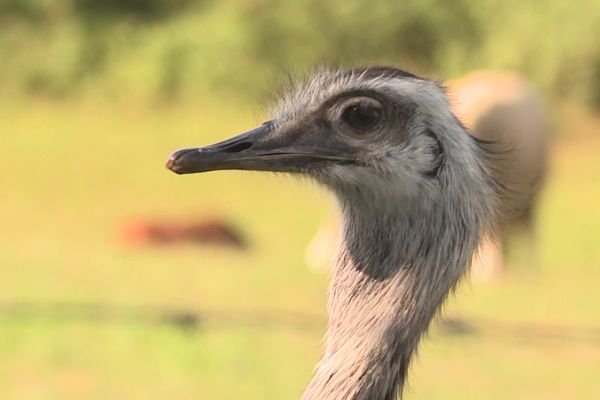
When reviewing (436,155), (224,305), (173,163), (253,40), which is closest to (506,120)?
(224,305)

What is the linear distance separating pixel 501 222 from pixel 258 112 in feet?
1.81

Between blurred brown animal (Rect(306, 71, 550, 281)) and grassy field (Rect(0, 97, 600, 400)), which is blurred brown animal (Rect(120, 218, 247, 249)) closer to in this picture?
grassy field (Rect(0, 97, 600, 400))

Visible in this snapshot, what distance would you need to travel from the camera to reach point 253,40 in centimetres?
1588

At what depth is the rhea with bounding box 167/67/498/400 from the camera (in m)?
2.07

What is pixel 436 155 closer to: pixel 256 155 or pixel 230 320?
pixel 256 155

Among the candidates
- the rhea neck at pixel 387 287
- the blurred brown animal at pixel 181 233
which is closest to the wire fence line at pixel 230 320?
the blurred brown animal at pixel 181 233

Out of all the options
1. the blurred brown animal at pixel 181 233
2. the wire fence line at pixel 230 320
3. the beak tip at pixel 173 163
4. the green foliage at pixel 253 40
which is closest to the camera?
the beak tip at pixel 173 163

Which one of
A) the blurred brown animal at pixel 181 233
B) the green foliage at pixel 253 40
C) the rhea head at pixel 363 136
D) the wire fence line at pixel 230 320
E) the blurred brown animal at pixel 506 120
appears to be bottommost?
the rhea head at pixel 363 136

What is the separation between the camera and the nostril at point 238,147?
2.03 m

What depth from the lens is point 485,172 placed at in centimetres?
224

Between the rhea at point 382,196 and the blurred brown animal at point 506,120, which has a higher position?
the blurred brown animal at point 506,120

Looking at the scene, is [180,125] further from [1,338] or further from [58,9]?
[1,338]

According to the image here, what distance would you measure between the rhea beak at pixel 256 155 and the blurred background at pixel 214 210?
119mm

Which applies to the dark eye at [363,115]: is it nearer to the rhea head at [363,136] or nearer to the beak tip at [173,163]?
the rhea head at [363,136]
